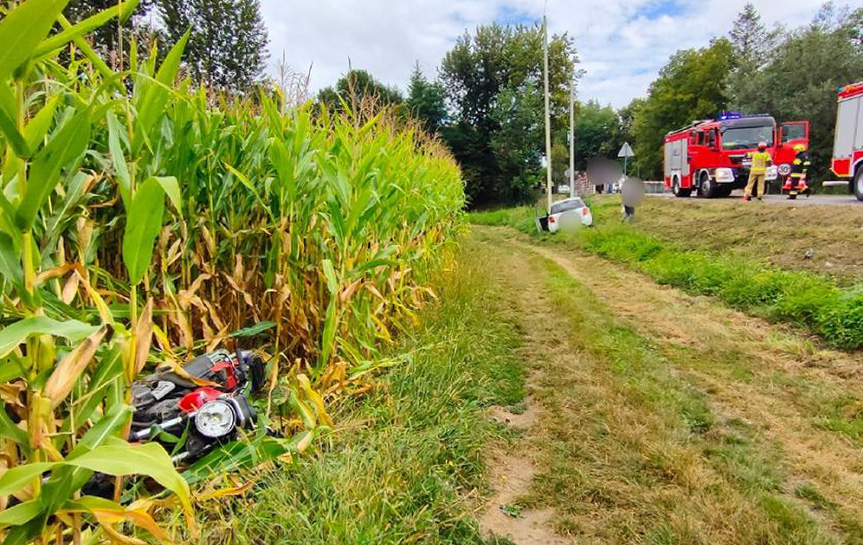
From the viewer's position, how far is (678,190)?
715 inches

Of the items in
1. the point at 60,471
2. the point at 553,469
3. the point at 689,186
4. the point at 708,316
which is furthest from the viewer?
the point at 689,186

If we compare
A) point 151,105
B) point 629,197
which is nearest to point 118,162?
point 151,105

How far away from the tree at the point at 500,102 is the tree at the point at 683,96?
12.8 m

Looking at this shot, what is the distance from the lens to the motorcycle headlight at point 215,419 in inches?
62.4

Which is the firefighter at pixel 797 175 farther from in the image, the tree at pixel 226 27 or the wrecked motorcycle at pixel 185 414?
the tree at pixel 226 27

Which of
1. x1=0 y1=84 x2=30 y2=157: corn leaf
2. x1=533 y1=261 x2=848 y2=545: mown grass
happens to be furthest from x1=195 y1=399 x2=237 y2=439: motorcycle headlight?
x1=533 y1=261 x2=848 y2=545: mown grass

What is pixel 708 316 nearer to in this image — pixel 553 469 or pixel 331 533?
pixel 553 469

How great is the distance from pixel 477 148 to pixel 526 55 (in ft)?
24.0

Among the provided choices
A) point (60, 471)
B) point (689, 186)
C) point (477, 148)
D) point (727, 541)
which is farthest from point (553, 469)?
point (477, 148)

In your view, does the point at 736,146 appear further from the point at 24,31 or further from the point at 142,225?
the point at 24,31

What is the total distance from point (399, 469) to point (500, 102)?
30488 millimetres

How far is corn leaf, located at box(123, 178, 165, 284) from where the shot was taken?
1.12 meters

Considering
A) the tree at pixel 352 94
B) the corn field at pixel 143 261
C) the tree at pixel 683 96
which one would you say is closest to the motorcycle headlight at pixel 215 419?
the corn field at pixel 143 261

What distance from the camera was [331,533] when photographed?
55.1 inches
